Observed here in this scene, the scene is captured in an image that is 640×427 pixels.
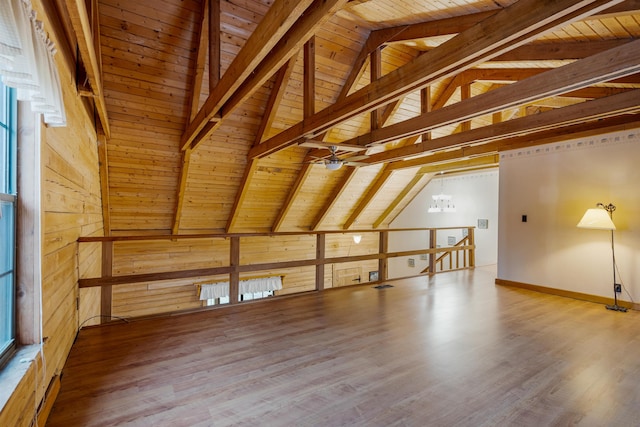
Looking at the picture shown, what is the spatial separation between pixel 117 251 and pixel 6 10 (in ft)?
22.4

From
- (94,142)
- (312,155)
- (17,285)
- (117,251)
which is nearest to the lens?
(17,285)

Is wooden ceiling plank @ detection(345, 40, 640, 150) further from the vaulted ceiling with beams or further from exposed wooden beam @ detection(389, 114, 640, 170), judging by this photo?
exposed wooden beam @ detection(389, 114, 640, 170)

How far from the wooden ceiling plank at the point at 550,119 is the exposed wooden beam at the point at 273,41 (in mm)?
3341

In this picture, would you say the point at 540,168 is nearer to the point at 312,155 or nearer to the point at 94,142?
the point at 312,155

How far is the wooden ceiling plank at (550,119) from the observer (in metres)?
3.40

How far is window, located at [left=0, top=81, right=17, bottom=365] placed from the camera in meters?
1.65

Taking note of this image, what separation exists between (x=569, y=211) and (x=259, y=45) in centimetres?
530

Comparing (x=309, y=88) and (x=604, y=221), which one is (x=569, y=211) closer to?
(x=604, y=221)

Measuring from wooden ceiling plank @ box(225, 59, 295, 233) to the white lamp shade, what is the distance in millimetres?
4660

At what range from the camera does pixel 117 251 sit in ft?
23.0

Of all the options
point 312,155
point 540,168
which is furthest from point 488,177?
point 312,155

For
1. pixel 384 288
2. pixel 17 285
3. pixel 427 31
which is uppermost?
pixel 427 31

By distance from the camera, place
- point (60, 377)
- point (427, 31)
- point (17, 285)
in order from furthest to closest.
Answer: point (427, 31), point (60, 377), point (17, 285)

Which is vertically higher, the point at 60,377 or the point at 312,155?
the point at 312,155
